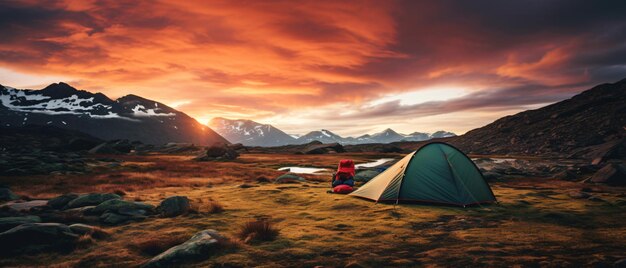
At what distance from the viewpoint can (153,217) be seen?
43.9 feet

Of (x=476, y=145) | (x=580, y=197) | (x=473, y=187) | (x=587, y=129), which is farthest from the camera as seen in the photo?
(x=476, y=145)

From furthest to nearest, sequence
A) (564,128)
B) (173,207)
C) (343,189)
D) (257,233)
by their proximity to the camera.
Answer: (564,128), (343,189), (173,207), (257,233)

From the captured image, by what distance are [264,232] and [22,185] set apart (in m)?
25.7

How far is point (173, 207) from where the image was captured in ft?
45.7

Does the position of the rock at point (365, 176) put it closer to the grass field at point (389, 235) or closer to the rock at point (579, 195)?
the grass field at point (389, 235)

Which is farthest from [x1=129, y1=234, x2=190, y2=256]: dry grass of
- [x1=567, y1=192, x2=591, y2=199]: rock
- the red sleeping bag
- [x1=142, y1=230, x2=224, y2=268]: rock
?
[x1=567, y1=192, x2=591, y2=199]: rock

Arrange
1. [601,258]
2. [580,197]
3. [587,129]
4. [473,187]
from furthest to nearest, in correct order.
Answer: [587,129] < [580,197] < [473,187] < [601,258]

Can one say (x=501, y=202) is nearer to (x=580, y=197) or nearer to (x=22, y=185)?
(x=580, y=197)

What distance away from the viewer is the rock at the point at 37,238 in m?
8.56

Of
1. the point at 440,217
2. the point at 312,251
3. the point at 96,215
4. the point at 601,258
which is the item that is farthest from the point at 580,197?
the point at 96,215

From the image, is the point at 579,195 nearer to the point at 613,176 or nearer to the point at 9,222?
the point at 613,176

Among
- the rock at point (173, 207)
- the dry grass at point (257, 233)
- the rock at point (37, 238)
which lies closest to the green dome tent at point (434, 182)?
the dry grass at point (257, 233)

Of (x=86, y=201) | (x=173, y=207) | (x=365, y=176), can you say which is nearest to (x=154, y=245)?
(x=173, y=207)

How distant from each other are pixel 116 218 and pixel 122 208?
1.10m
